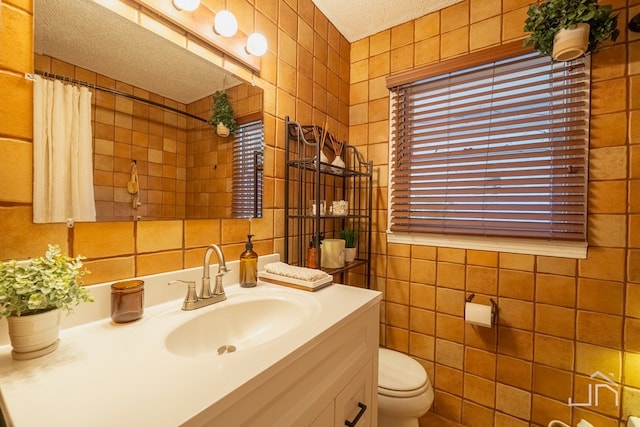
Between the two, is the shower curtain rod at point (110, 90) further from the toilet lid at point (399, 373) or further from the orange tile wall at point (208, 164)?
the toilet lid at point (399, 373)

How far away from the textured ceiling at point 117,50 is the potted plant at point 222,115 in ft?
0.14

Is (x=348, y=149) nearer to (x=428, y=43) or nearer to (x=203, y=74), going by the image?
(x=428, y=43)

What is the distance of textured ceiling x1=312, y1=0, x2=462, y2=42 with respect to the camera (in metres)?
1.53

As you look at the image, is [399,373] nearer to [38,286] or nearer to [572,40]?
[38,286]

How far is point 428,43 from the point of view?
1593 millimetres

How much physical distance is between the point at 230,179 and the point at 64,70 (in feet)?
1.79

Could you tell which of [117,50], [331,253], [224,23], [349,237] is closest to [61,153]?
[117,50]

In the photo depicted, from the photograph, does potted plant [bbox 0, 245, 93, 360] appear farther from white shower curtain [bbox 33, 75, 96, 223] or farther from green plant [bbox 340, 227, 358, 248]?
green plant [bbox 340, 227, 358, 248]

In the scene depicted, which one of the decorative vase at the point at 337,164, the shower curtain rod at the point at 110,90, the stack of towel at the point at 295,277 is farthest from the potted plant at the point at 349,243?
the shower curtain rod at the point at 110,90

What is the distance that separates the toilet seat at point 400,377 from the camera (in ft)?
4.04

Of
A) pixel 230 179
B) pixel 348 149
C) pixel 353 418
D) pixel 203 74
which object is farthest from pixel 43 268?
pixel 348 149

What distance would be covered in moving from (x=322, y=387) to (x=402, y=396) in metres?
0.75

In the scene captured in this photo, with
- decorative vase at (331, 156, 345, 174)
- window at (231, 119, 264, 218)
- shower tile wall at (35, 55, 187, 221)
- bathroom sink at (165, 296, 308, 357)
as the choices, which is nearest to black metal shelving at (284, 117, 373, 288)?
decorative vase at (331, 156, 345, 174)

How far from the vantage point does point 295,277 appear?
1047 mm
